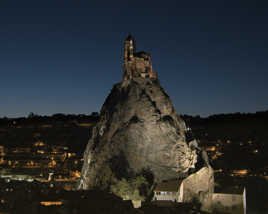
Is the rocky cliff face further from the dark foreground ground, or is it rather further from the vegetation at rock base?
the dark foreground ground

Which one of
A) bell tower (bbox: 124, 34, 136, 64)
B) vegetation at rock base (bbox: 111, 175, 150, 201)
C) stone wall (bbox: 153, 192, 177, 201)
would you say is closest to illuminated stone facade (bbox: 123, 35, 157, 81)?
bell tower (bbox: 124, 34, 136, 64)

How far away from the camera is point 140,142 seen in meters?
48.9

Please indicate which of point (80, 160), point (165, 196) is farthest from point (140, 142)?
point (80, 160)

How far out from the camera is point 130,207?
39562 millimetres

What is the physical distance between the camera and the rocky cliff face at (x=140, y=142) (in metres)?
47.3

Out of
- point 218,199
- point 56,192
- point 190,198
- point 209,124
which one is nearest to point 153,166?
point 190,198

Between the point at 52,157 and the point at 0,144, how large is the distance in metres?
27.6

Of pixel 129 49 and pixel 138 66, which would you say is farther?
pixel 129 49

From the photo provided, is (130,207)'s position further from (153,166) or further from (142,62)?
(142,62)

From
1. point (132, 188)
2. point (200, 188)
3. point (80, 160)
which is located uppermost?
point (80, 160)

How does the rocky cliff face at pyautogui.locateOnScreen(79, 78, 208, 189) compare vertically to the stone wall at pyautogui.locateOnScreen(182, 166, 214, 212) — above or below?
above

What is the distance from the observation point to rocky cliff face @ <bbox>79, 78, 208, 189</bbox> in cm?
4728

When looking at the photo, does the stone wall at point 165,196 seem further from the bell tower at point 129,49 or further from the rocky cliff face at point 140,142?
the bell tower at point 129,49

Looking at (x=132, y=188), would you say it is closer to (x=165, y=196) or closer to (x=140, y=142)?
(x=165, y=196)
